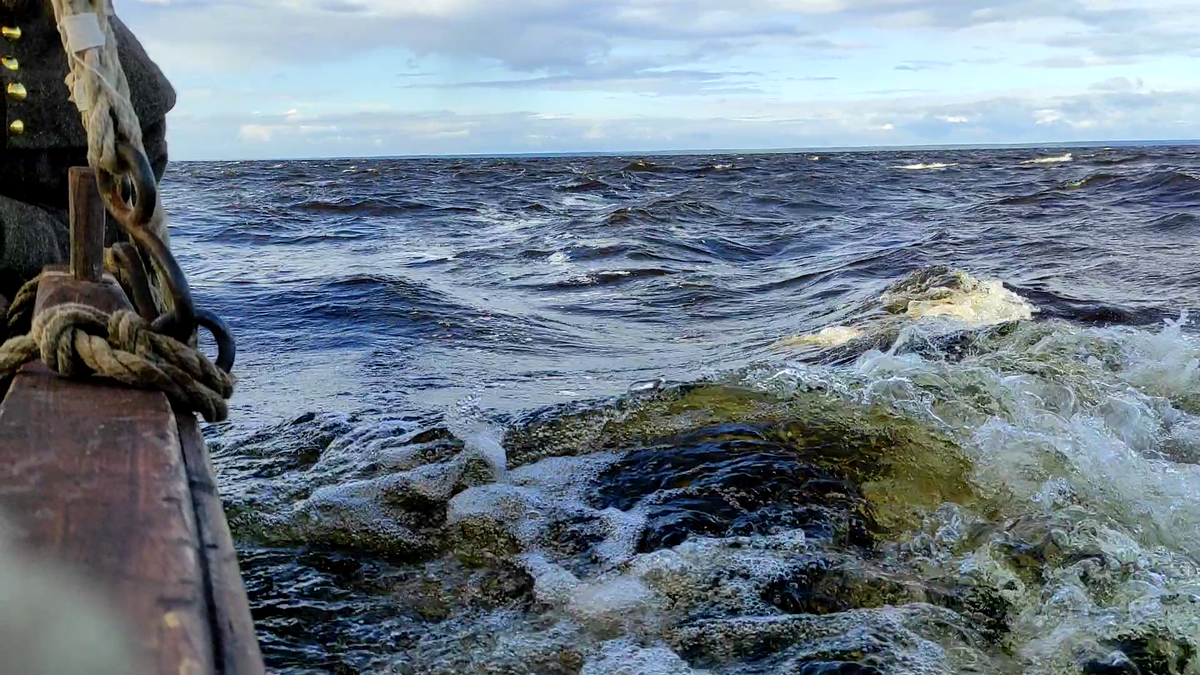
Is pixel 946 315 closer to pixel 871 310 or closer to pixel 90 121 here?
pixel 871 310

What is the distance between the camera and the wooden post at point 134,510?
2.93 ft

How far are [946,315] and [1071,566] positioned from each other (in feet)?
13.5

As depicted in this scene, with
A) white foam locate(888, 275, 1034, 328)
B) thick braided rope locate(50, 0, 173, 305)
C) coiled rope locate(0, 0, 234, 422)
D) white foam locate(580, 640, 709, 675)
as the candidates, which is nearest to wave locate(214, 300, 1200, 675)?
white foam locate(580, 640, 709, 675)

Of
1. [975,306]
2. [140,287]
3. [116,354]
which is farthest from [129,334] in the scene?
[975,306]

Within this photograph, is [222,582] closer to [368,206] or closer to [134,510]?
[134,510]

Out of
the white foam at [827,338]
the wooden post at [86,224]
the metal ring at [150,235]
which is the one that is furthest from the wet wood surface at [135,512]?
the white foam at [827,338]

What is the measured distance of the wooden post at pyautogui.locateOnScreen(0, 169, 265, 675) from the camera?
892 millimetres

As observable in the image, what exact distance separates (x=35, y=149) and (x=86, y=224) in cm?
105

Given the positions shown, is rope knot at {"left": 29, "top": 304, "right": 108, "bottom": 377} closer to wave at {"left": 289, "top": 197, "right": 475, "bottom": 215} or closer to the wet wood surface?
the wet wood surface

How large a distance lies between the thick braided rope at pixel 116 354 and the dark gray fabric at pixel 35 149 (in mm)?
1355

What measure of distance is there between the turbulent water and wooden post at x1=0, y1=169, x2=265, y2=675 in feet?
3.89

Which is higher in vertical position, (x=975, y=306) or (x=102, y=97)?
(x=102, y=97)

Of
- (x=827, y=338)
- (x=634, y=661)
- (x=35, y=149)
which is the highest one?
(x=35, y=149)

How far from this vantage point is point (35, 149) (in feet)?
8.80
